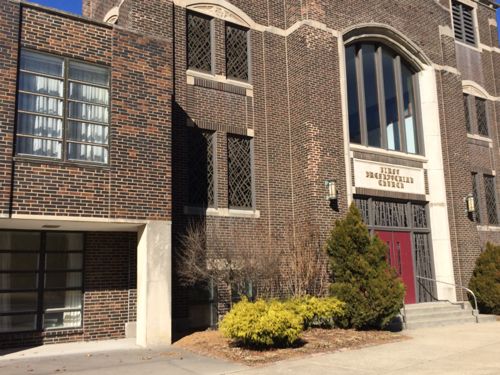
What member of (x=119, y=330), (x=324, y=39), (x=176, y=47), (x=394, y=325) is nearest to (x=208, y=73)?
(x=176, y=47)

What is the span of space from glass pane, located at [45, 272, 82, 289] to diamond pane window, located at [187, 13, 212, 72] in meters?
6.15

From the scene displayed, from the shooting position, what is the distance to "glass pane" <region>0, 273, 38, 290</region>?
10453 millimetres

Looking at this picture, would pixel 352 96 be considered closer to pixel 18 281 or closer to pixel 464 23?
pixel 464 23

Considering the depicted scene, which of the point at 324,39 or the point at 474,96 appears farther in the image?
the point at 474,96

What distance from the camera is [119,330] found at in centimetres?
1138

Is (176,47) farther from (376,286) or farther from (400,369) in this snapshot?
(400,369)

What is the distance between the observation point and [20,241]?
35.3ft

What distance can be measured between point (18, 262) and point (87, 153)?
278 centimetres

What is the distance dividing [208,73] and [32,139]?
558 centimetres

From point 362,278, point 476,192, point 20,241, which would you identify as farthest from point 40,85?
point 476,192

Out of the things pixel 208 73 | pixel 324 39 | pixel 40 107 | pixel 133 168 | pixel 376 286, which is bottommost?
pixel 376 286

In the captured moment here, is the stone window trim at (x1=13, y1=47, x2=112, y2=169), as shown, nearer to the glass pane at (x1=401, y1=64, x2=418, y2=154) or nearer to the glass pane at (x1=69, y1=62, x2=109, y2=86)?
the glass pane at (x1=69, y1=62, x2=109, y2=86)

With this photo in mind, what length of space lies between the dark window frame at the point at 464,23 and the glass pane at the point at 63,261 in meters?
17.4

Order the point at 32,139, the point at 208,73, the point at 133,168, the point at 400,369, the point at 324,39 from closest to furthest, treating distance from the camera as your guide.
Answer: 1. the point at 400,369
2. the point at 32,139
3. the point at 133,168
4. the point at 208,73
5. the point at 324,39
